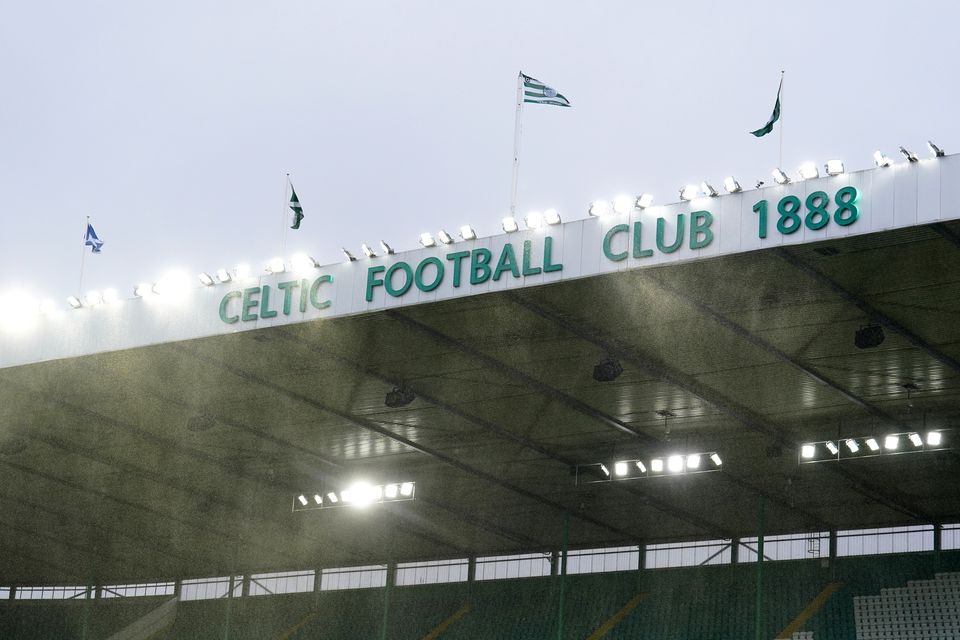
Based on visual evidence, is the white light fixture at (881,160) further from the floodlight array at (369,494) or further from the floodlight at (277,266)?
the floodlight array at (369,494)

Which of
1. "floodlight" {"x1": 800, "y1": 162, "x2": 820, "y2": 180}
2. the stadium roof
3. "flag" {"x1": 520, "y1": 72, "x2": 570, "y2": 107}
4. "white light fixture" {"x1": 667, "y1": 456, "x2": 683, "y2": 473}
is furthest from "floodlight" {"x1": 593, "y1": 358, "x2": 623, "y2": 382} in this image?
"floodlight" {"x1": 800, "y1": 162, "x2": 820, "y2": 180}

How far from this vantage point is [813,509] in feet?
121

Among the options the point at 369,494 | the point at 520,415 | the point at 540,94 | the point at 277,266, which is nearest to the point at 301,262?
the point at 277,266

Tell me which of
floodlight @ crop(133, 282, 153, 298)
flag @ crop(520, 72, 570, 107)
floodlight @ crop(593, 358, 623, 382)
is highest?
flag @ crop(520, 72, 570, 107)

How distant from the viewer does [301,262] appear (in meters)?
25.3

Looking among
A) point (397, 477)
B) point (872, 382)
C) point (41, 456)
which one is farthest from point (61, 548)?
point (872, 382)

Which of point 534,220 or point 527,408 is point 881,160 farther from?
point 527,408

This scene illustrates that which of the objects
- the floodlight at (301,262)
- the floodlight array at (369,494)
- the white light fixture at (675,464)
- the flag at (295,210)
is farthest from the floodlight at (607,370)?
the floodlight array at (369,494)

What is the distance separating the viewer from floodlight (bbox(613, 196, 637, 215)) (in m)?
22.1

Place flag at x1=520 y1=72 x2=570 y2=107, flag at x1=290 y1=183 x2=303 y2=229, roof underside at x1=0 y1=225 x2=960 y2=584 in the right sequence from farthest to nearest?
flag at x1=290 y1=183 x2=303 y2=229 → flag at x1=520 y1=72 x2=570 y2=107 → roof underside at x1=0 y1=225 x2=960 y2=584

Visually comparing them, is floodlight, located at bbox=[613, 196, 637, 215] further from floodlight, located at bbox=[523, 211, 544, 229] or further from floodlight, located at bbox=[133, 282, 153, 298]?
floodlight, located at bbox=[133, 282, 153, 298]

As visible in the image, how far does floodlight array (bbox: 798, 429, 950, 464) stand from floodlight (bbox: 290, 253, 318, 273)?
38.7 ft

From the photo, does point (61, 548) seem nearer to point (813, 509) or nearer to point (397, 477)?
point (397, 477)

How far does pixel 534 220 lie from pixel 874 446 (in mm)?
10842
